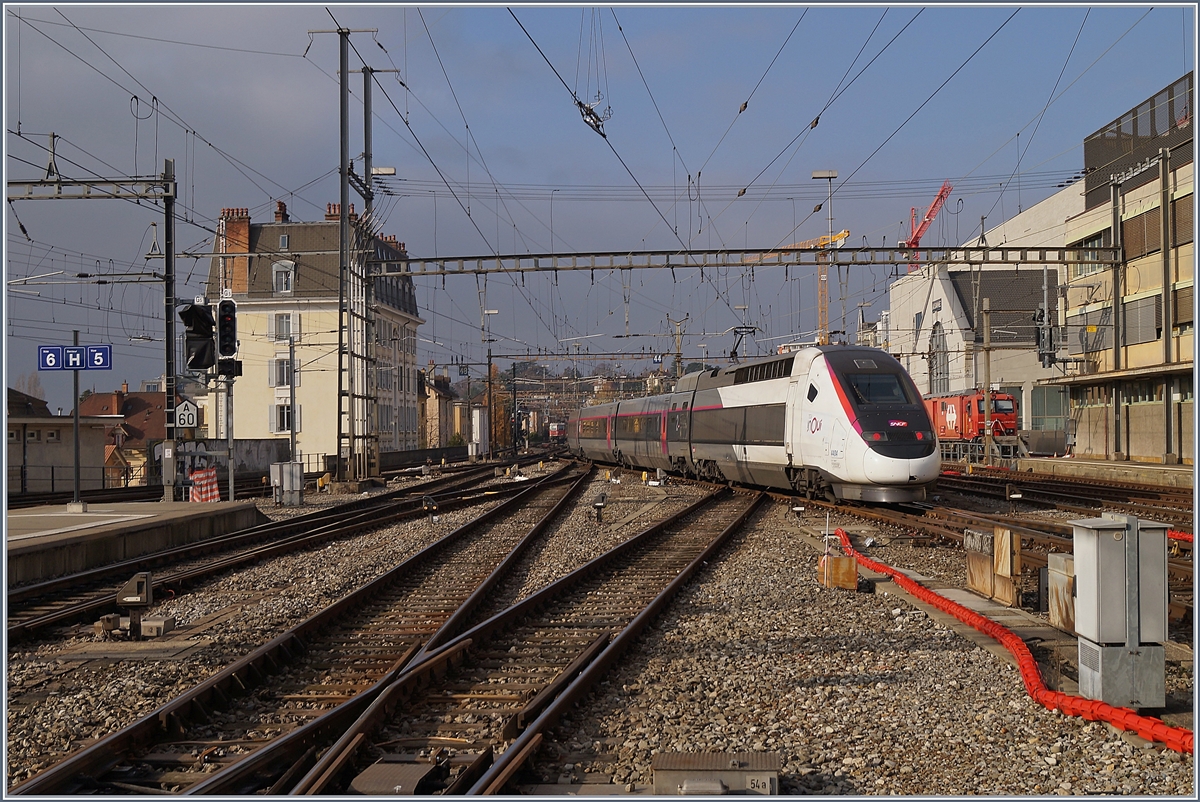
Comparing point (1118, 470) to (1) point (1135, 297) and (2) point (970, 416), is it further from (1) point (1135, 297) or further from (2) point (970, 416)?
(2) point (970, 416)

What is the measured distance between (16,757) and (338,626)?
3.65 metres

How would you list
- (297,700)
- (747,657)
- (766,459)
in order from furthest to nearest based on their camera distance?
(766,459), (747,657), (297,700)

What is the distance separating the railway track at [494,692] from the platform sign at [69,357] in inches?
425

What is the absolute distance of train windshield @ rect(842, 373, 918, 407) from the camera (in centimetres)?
1778

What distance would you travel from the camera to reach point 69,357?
17.5m

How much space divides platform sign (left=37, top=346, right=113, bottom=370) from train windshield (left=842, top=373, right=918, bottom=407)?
44.8ft

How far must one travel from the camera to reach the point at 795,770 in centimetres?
537

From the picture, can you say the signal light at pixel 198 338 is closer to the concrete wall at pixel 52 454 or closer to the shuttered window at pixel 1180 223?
the concrete wall at pixel 52 454

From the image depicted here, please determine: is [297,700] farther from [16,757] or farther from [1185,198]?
[1185,198]

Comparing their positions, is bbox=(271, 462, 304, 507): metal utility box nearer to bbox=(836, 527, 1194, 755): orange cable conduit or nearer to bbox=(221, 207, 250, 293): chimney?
bbox=(836, 527, 1194, 755): orange cable conduit

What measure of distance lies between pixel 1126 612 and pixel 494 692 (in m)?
4.26

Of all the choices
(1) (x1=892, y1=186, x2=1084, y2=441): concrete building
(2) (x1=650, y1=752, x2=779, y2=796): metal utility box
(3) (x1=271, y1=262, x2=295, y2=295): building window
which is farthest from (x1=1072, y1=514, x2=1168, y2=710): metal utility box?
(3) (x1=271, y1=262, x2=295, y2=295): building window

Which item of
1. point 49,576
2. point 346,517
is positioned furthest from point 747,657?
point 346,517

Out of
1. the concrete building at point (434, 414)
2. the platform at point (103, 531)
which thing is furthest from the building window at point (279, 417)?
the platform at point (103, 531)
